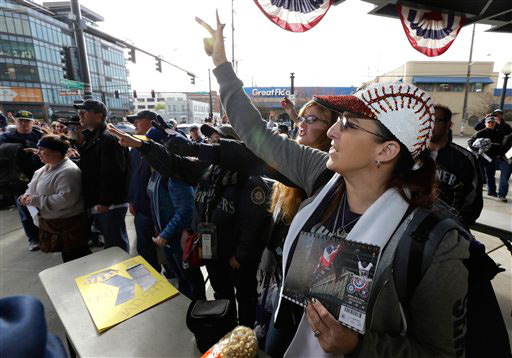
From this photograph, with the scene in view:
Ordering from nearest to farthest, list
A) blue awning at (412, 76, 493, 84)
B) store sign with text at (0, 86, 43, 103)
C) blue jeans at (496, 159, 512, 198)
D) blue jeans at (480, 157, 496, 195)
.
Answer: blue jeans at (496, 159, 512, 198) → blue jeans at (480, 157, 496, 195) → blue awning at (412, 76, 493, 84) → store sign with text at (0, 86, 43, 103)

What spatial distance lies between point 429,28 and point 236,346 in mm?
5781

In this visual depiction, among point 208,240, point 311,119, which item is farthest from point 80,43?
point 311,119

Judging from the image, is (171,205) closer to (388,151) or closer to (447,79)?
(388,151)

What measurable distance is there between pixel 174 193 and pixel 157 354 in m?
1.59

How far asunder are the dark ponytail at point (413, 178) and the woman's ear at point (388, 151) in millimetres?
19

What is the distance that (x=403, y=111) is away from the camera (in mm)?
968

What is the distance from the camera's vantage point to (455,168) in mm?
2707

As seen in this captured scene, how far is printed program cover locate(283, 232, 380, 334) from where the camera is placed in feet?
2.82

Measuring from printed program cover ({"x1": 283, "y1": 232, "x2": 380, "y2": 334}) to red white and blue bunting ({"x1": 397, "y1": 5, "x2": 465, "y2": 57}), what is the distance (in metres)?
4.85

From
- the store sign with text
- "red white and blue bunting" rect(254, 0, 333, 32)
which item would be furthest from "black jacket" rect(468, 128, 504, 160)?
the store sign with text

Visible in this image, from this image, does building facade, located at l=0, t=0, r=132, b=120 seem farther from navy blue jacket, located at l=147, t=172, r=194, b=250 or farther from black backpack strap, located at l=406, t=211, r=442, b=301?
black backpack strap, located at l=406, t=211, r=442, b=301

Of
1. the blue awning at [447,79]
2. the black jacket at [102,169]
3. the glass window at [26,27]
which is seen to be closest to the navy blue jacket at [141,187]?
the black jacket at [102,169]

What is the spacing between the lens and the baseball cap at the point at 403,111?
97 cm

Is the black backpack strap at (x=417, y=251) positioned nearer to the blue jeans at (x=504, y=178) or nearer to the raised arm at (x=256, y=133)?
the raised arm at (x=256, y=133)
